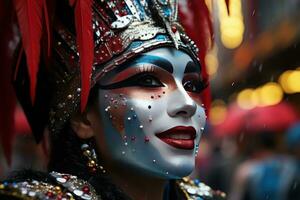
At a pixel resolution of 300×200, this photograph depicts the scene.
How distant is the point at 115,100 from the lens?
3.28 metres

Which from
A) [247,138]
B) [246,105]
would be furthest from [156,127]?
[246,105]

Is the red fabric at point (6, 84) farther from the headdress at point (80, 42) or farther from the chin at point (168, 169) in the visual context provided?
the chin at point (168, 169)

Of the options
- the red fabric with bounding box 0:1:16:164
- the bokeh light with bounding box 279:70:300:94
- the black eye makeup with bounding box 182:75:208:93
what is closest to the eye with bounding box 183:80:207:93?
the black eye makeup with bounding box 182:75:208:93

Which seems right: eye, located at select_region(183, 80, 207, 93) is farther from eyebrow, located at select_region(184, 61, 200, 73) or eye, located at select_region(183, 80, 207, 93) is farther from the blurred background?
the blurred background

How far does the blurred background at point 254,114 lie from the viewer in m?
5.49

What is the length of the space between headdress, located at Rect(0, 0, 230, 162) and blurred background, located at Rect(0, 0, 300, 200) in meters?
0.34

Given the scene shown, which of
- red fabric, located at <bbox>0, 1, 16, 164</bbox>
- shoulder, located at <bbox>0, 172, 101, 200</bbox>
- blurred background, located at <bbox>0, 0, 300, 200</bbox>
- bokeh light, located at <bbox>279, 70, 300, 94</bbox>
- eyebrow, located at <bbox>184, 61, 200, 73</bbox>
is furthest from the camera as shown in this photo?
bokeh light, located at <bbox>279, 70, 300, 94</bbox>

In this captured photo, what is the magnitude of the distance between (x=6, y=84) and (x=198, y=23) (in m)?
0.94

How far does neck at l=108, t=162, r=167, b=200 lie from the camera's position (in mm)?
3314

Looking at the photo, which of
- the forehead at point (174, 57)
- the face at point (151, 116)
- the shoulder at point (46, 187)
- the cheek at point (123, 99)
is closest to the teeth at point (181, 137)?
the face at point (151, 116)

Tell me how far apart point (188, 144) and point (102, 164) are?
14.6 inches

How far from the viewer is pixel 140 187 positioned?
11.0 feet

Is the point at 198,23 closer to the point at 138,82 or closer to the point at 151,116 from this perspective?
the point at 138,82

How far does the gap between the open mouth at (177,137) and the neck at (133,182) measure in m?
0.19
